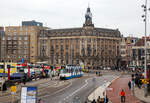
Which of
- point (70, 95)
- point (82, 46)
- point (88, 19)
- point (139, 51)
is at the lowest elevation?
point (70, 95)

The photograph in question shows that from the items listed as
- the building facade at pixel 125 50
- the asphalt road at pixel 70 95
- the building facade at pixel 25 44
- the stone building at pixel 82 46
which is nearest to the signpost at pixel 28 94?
the asphalt road at pixel 70 95

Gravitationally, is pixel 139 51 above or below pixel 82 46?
below

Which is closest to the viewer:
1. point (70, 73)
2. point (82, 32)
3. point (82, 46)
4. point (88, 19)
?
point (70, 73)

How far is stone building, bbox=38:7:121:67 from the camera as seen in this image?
126 meters

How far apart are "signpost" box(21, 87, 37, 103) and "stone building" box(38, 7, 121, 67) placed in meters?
102

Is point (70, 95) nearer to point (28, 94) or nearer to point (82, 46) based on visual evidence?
point (28, 94)

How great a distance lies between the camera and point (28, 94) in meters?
21.1

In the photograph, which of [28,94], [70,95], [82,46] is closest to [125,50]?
[82,46]

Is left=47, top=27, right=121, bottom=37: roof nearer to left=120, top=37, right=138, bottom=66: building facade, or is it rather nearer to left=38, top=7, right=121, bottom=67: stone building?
left=38, top=7, right=121, bottom=67: stone building

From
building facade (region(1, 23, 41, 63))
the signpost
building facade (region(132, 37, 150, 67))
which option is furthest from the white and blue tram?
building facade (region(1, 23, 41, 63))

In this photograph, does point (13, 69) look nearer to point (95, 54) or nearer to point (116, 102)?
point (116, 102)

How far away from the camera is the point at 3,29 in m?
148

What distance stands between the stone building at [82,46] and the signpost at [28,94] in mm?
102095

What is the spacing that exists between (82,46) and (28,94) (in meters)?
106
